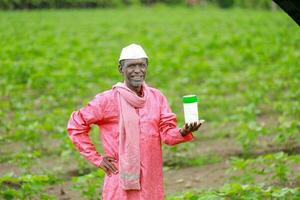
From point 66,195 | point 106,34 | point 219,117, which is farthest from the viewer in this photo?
point 106,34

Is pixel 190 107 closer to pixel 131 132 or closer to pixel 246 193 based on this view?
pixel 131 132

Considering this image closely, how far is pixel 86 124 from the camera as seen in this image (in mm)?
4727

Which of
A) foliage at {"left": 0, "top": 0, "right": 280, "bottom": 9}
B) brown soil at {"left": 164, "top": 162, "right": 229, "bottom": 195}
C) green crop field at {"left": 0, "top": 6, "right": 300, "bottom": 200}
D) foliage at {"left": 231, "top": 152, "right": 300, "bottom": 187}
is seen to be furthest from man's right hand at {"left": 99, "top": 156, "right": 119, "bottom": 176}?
foliage at {"left": 0, "top": 0, "right": 280, "bottom": 9}

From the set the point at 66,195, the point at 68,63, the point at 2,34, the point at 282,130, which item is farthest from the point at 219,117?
the point at 2,34

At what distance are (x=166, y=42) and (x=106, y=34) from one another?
4306 millimetres

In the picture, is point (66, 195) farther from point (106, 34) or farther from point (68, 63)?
point (106, 34)

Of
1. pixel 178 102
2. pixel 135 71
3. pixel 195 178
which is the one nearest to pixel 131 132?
pixel 135 71

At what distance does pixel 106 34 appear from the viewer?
81.0 feet

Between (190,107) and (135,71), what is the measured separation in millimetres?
487

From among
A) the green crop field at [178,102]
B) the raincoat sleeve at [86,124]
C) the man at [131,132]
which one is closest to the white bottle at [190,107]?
the man at [131,132]

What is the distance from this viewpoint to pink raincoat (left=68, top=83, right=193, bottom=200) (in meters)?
4.62

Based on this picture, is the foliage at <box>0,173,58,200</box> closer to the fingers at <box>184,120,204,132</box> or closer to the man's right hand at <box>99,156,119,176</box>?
the man's right hand at <box>99,156,119,176</box>

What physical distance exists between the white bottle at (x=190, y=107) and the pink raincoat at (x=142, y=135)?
216 mm

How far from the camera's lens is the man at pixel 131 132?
4.57 metres
